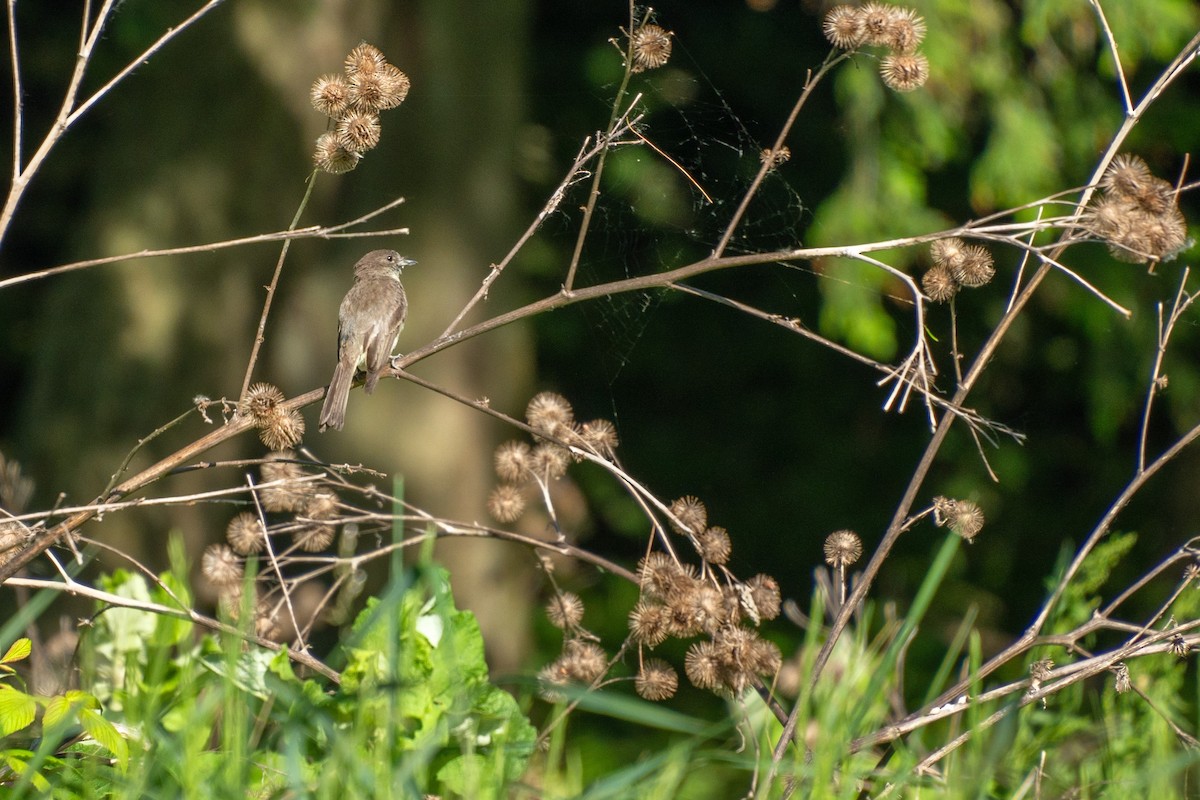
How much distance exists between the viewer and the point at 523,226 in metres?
7.80

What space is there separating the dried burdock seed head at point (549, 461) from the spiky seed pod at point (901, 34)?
1.15 metres

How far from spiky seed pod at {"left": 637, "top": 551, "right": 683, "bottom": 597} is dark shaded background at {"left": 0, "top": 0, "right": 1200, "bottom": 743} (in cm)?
253

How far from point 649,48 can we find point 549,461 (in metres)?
1.01

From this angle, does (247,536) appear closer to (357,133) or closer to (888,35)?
(357,133)

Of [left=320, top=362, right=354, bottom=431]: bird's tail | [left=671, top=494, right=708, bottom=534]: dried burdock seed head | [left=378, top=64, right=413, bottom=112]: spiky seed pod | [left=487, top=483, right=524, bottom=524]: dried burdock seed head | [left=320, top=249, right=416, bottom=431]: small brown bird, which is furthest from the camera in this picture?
[left=320, top=249, right=416, bottom=431]: small brown bird

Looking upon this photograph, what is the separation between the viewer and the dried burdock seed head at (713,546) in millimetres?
2785

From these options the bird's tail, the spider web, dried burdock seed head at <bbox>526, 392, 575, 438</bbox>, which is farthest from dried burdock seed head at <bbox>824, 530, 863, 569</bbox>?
the bird's tail

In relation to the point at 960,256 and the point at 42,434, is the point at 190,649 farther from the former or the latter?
the point at 42,434

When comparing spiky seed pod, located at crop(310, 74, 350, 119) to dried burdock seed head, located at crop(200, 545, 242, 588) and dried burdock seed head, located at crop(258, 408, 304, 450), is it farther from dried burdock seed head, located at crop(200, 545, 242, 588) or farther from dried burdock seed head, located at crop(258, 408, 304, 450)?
dried burdock seed head, located at crop(200, 545, 242, 588)

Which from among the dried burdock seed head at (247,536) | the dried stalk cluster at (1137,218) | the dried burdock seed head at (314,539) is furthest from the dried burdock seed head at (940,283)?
the dried burdock seed head at (247,536)

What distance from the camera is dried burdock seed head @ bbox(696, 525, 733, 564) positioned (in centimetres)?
278

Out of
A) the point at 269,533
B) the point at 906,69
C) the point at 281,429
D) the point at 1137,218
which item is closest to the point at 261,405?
the point at 281,429

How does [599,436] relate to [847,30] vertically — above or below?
below

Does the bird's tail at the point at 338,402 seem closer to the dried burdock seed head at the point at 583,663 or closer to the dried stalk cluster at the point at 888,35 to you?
the dried burdock seed head at the point at 583,663
